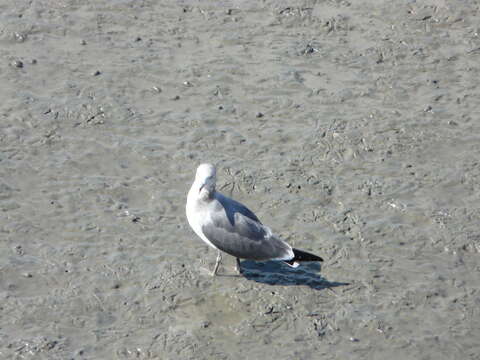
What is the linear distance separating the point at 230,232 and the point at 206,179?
526mm

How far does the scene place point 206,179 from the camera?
24.6ft

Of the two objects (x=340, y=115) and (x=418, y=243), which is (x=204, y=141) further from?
(x=418, y=243)

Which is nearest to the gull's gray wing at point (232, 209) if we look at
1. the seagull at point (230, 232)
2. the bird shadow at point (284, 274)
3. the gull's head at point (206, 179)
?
the seagull at point (230, 232)

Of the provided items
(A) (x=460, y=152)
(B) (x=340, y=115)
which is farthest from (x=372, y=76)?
(A) (x=460, y=152)

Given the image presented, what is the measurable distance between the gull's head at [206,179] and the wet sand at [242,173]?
73cm

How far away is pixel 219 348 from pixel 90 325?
1.08 meters

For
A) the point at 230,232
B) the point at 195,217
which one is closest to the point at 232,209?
the point at 230,232

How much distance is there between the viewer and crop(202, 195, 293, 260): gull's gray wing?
760 centimetres

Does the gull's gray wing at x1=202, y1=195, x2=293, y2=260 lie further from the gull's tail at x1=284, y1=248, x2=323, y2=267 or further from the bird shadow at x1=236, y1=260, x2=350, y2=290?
the bird shadow at x1=236, y1=260, x2=350, y2=290

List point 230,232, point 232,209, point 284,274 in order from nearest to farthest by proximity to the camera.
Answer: point 230,232
point 232,209
point 284,274

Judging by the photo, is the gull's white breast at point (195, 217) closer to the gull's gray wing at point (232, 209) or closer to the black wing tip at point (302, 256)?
the gull's gray wing at point (232, 209)

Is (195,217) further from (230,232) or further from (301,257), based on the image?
(301,257)

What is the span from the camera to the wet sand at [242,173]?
7207 millimetres

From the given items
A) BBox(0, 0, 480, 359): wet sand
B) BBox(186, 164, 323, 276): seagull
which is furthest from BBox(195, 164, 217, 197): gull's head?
BBox(0, 0, 480, 359): wet sand
